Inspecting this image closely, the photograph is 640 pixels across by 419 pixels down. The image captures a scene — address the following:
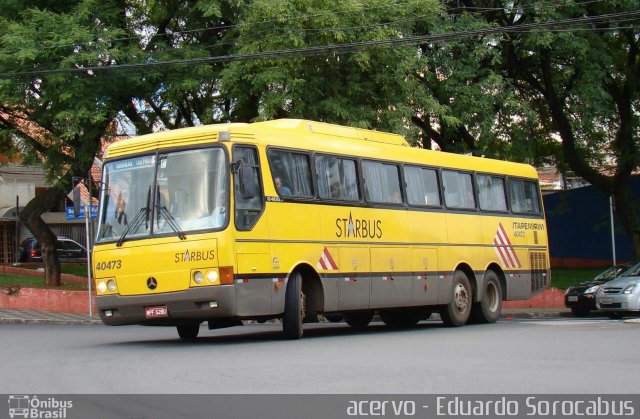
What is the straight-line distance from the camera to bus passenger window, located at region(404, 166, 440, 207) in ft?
66.5

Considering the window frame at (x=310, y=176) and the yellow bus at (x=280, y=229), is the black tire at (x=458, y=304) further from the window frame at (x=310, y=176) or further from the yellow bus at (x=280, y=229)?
the window frame at (x=310, y=176)

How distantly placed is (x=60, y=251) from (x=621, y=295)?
3318cm

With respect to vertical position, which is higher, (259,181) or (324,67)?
(324,67)

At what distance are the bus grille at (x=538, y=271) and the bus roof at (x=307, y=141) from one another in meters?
2.52

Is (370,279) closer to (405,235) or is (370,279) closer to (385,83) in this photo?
(405,235)

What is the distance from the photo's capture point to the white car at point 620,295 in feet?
86.1

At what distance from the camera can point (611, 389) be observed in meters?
10.1

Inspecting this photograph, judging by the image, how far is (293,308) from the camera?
16.5 m

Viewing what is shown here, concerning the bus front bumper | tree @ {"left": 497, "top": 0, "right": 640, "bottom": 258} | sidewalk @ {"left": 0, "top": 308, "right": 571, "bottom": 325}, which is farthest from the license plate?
tree @ {"left": 497, "top": 0, "right": 640, "bottom": 258}

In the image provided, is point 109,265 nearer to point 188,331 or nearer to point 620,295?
point 188,331

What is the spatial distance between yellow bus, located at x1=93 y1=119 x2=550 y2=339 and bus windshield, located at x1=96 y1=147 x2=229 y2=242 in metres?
0.02

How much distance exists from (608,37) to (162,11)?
14.1 metres
